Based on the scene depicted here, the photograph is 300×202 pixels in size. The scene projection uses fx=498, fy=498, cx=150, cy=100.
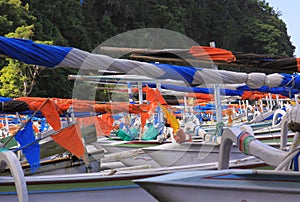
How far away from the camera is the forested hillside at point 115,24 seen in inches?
1005

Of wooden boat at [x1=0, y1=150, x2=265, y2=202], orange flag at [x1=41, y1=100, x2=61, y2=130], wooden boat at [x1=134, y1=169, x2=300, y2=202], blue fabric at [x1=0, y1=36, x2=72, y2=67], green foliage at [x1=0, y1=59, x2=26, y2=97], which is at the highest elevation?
green foliage at [x1=0, y1=59, x2=26, y2=97]

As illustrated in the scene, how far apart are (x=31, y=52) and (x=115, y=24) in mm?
36681

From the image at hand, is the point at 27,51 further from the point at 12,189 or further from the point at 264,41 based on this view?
the point at 264,41

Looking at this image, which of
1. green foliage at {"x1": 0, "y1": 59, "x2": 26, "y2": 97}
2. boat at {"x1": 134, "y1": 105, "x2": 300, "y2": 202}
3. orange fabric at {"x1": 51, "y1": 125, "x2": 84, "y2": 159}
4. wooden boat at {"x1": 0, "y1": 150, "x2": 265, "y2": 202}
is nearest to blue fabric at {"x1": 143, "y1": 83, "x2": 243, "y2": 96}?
orange fabric at {"x1": 51, "y1": 125, "x2": 84, "y2": 159}

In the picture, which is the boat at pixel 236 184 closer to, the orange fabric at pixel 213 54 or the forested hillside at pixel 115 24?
the orange fabric at pixel 213 54

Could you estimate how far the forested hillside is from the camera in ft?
83.8

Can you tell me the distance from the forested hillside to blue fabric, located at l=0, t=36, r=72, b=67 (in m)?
11.4

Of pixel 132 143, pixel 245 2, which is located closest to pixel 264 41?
pixel 245 2

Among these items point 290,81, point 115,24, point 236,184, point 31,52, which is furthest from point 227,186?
point 115,24

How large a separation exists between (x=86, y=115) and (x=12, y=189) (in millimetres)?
3989

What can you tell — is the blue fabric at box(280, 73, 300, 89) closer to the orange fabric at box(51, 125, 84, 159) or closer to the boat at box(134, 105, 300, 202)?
the orange fabric at box(51, 125, 84, 159)

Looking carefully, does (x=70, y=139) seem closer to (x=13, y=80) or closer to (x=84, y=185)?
(x=84, y=185)

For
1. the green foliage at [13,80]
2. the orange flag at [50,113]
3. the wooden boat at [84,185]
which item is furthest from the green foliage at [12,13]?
the wooden boat at [84,185]

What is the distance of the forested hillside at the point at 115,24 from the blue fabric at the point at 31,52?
11.4 meters
